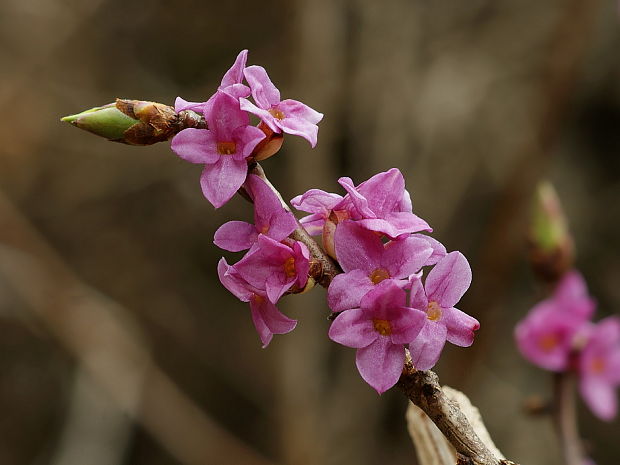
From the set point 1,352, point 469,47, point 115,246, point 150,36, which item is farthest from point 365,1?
point 1,352

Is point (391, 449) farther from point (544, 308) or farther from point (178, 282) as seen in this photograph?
point (544, 308)

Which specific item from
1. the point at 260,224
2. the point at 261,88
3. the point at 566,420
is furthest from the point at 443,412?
the point at 566,420

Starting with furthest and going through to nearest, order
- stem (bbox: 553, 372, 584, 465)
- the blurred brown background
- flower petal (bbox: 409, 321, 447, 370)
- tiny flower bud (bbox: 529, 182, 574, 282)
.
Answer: the blurred brown background → tiny flower bud (bbox: 529, 182, 574, 282) → stem (bbox: 553, 372, 584, 465) → flower petal (bbox: 409, 321, 447, 370)

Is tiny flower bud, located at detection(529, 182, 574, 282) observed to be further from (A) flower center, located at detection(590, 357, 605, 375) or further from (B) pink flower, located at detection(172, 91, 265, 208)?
(B) pink flower, located at detection(172, 91, 265, 208)

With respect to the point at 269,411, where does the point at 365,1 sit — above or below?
above

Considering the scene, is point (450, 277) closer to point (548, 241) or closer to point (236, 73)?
point (236, 73)

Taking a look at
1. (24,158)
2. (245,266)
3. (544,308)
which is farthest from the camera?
(24,158)

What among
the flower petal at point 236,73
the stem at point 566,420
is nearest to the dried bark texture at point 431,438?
the flower petal at point 236,73

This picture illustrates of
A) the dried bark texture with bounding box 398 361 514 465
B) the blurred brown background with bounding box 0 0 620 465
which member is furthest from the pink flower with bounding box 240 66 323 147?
the blurred brown background with bounding box 0 0 620 465
